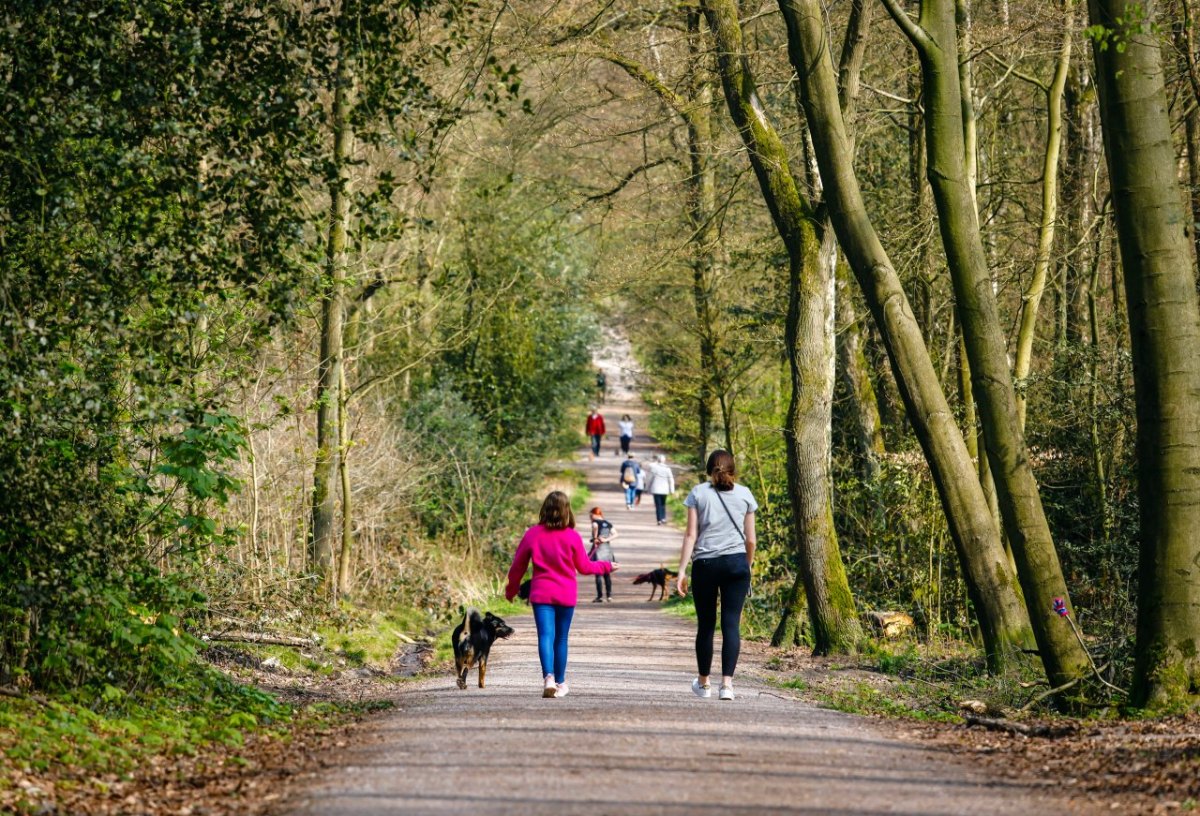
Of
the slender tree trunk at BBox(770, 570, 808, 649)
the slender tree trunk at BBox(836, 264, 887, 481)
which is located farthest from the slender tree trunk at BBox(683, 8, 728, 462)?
the slender tree trunk at BBox(770, 570, 808, 649)

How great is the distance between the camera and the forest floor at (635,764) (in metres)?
6.87

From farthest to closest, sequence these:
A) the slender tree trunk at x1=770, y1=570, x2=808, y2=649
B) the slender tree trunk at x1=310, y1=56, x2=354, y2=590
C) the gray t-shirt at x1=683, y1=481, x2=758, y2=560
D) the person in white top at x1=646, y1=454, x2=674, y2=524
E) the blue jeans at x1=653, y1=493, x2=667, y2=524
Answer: the blue jeans at x1=653, y1=493, x2=667, y2=524, the person in white top at x1=646, y1=454, x2=674, y2=524, the slender tree trunk at x1=310, y1=56, x2=354, y2=590, the slender tree trunk at x1=770, y1=570, x2=808, y2=649, the gray t-shirt at x1=683, y1=481, x2=758, y2=560

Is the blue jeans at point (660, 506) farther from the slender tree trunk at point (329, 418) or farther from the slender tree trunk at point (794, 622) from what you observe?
the slender tree trunk at point (794, 622)

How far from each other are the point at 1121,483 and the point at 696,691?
917 cm

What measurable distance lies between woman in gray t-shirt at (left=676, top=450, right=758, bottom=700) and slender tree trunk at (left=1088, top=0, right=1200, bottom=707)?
9.59 feet

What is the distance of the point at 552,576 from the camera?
440 inches

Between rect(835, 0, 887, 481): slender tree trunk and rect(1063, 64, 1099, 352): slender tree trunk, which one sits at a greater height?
rect(1063, 64, 1099, 352): slender tree trunk

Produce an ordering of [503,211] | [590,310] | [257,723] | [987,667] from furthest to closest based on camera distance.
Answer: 1. [590,310]
2. [503,211]
3. [987,667]
4. [257,723]

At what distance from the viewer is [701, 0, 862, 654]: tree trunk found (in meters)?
16.0

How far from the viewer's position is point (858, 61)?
16031 mm

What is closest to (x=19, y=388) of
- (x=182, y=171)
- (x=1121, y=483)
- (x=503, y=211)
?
(x=182, y=171)

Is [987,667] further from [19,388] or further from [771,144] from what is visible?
[19,388]

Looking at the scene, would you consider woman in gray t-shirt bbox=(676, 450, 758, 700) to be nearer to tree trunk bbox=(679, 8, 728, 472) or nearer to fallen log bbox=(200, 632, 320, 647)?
fallen log bbox=(200, 632, 320, 647)

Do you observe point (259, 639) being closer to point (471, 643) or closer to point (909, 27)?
point (471, 643)
